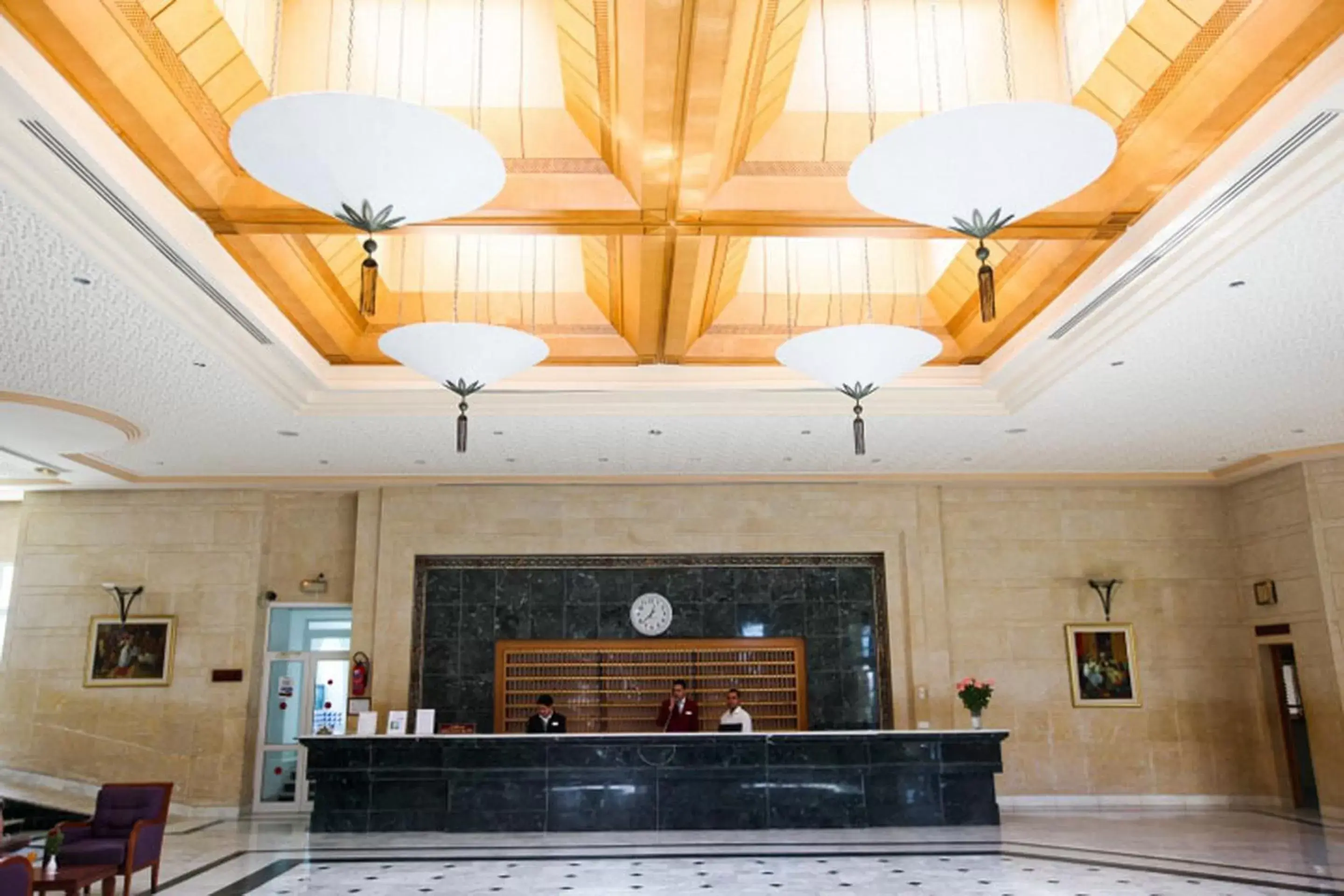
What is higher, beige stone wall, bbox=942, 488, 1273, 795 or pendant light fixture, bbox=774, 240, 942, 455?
pendant light fixture, bbox=774, 240, 942, 455

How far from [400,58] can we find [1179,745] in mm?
11887

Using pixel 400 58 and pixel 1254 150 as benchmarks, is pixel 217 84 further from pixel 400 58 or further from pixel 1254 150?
pixel 1254 150

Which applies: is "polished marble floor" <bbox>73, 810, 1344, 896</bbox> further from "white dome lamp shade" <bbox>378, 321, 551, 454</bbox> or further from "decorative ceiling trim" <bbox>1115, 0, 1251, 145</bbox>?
"decorative ceiling trim" <bbox>1115, 0, 1251, 145</bbox>

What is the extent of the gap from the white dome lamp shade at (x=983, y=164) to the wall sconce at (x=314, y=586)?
1029 centimetres

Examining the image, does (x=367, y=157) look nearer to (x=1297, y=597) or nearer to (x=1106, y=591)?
(x=1106, y=591)

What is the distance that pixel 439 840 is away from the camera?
10055 mm

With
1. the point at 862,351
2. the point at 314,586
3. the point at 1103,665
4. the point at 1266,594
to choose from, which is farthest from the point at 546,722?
the point at 1266,594

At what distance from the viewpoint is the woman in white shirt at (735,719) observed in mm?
11602

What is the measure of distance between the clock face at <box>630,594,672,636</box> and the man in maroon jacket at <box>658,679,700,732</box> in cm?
87

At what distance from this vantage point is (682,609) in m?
13.1

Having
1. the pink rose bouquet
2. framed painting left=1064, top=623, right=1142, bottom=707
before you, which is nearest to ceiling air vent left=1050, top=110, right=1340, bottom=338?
the pink rose bouquet

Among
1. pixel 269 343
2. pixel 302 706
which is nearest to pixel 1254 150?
pixel 269 343

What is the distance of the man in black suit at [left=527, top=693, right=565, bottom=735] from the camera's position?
1173 centimetres

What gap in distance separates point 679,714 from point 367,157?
8.86 m
